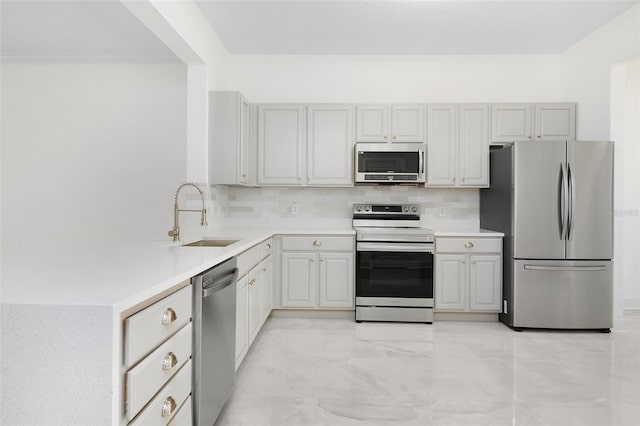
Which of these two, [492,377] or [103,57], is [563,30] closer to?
[492,377]

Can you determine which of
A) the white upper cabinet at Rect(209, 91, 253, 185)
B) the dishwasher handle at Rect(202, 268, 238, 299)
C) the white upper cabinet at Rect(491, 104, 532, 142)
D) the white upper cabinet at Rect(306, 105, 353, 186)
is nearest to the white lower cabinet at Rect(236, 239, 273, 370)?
the dishwasher handle at Rect(202, 268, 238, 299)

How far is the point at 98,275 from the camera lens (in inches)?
53.4

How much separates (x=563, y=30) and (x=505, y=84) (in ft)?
2.49

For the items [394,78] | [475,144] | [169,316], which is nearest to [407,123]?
[394,78]

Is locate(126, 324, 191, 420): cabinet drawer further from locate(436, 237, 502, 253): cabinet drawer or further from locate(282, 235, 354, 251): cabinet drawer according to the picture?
locate(436, 237, 502, 253): cabinet drawer

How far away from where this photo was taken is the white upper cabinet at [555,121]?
4156 mm

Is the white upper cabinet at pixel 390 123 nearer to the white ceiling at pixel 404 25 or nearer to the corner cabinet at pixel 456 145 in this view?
the corner cabinet at pixel 456 145

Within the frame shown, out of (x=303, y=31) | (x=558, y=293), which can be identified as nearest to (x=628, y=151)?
(x=558, y=293)

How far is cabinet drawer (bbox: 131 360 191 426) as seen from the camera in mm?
1242

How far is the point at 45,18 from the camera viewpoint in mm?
3566

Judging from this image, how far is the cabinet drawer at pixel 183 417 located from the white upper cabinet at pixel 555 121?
4196mm

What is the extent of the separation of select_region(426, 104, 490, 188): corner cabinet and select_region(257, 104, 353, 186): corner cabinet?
89 centimetres

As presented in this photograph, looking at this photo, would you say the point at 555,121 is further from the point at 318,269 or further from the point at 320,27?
the point at 318,269

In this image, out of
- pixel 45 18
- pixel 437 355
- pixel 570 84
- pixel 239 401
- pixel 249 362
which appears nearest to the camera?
pixel 239 401
